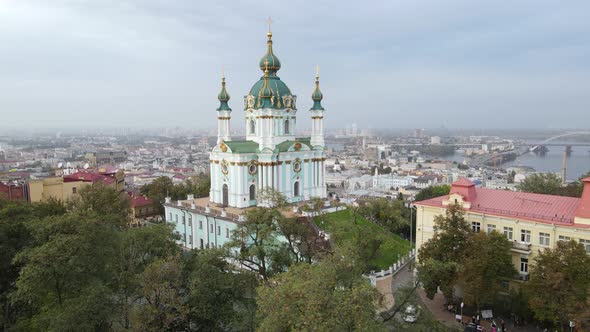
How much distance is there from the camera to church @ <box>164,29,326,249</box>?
34.6m

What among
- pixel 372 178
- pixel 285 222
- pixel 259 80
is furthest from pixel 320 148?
pixel 372 178

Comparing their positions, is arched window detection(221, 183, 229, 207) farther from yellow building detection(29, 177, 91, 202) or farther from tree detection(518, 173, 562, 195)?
tree detection(518, 173, 562, 195)

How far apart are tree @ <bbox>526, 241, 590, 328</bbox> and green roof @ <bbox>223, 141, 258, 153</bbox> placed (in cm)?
2147

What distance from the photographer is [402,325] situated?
1443 centimetres

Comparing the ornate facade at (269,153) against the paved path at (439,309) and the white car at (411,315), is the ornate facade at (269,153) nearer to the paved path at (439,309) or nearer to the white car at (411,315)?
the paved path at (439,309)

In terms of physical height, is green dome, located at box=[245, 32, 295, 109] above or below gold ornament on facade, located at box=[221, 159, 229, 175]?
above

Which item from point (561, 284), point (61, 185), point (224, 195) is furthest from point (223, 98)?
point (561, 284)

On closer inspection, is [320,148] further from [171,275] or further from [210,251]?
[171,275]

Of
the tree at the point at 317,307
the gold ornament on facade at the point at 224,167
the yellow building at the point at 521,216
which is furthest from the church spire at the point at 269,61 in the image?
the tree at the point at 317,307

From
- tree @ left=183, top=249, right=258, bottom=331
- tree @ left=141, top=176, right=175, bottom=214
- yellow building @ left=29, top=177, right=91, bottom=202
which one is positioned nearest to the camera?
tree @ left=183, top=249, right=258, bottom=331

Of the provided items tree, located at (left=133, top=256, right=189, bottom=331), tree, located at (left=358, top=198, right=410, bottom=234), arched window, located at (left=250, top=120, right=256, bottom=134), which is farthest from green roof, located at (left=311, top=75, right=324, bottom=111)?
tree, located at (left=133, top=256, right=189, bottom=331)

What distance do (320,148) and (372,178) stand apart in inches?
2616

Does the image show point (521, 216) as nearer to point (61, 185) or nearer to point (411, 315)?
point (411, 315)

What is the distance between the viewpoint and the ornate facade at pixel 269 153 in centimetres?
3472
